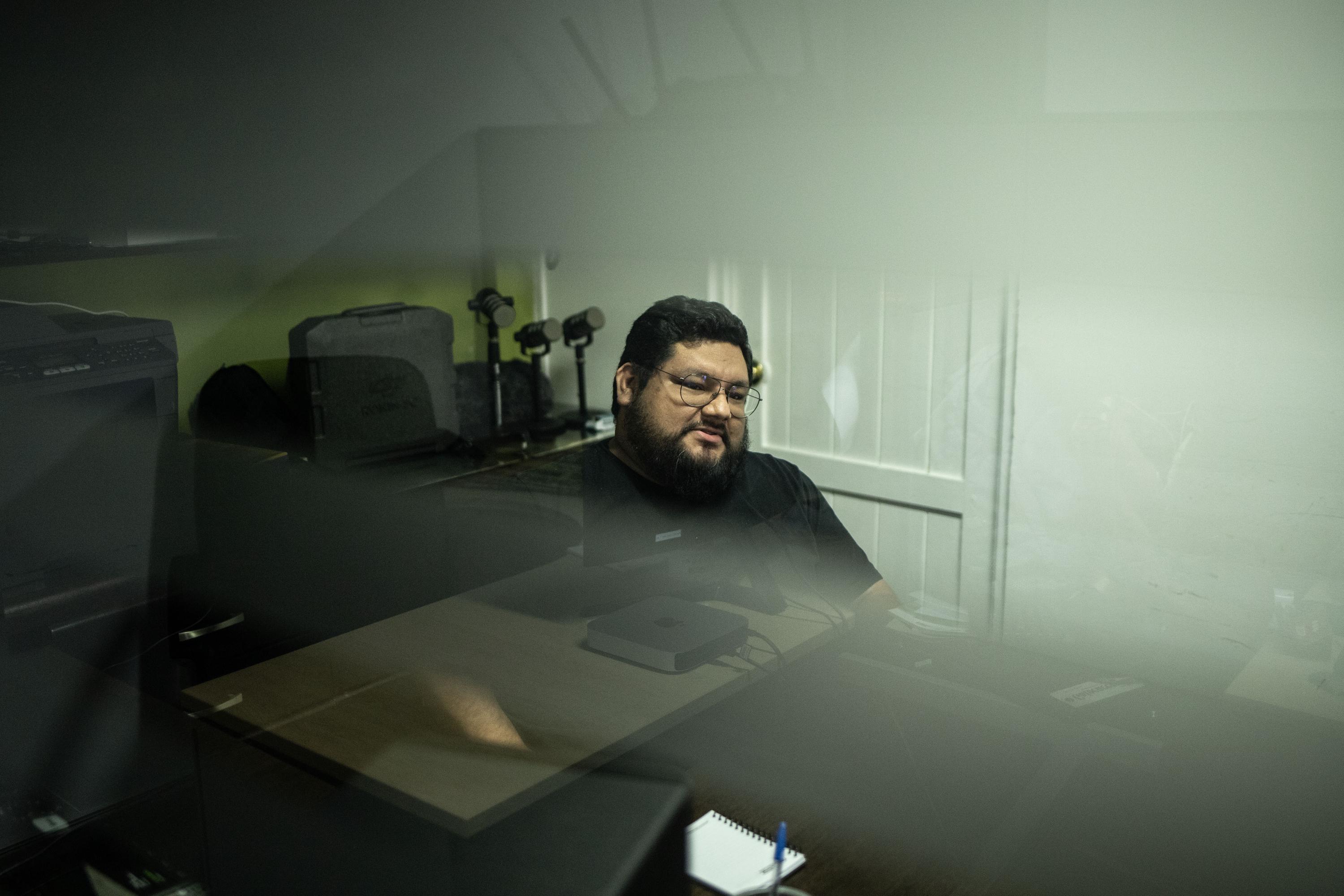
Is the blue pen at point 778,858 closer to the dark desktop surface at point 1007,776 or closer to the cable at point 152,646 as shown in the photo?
the dark desktop surface at point 1007,776

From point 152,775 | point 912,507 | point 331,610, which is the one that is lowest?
point 152,775

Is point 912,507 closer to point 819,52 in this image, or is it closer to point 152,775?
point 819,52

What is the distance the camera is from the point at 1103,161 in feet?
1.33

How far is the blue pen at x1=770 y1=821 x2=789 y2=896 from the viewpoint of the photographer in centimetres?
51

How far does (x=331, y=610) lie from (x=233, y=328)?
8.8 inches

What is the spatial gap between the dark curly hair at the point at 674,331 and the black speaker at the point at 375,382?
4.8 inches

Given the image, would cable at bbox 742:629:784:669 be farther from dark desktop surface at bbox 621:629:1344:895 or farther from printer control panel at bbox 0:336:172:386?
printer control panel at bbox 0:336:172:386

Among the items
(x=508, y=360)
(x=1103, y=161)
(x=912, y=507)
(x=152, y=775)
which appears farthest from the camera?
(x=152, y=775)

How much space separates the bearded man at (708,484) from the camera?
0.55 metres

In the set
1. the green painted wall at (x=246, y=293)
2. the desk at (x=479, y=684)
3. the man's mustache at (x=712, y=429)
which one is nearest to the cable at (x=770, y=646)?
the desk at (x=479, y=684)

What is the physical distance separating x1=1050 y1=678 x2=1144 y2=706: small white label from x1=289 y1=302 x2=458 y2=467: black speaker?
409 millimetres

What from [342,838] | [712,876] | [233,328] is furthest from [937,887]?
[233,328]

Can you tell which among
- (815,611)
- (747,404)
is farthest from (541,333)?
(815,611)

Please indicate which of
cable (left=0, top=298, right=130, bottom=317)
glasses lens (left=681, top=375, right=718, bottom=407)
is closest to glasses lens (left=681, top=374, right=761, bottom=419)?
glasses lens (left=681, top=375, right=718, bottom=407)
